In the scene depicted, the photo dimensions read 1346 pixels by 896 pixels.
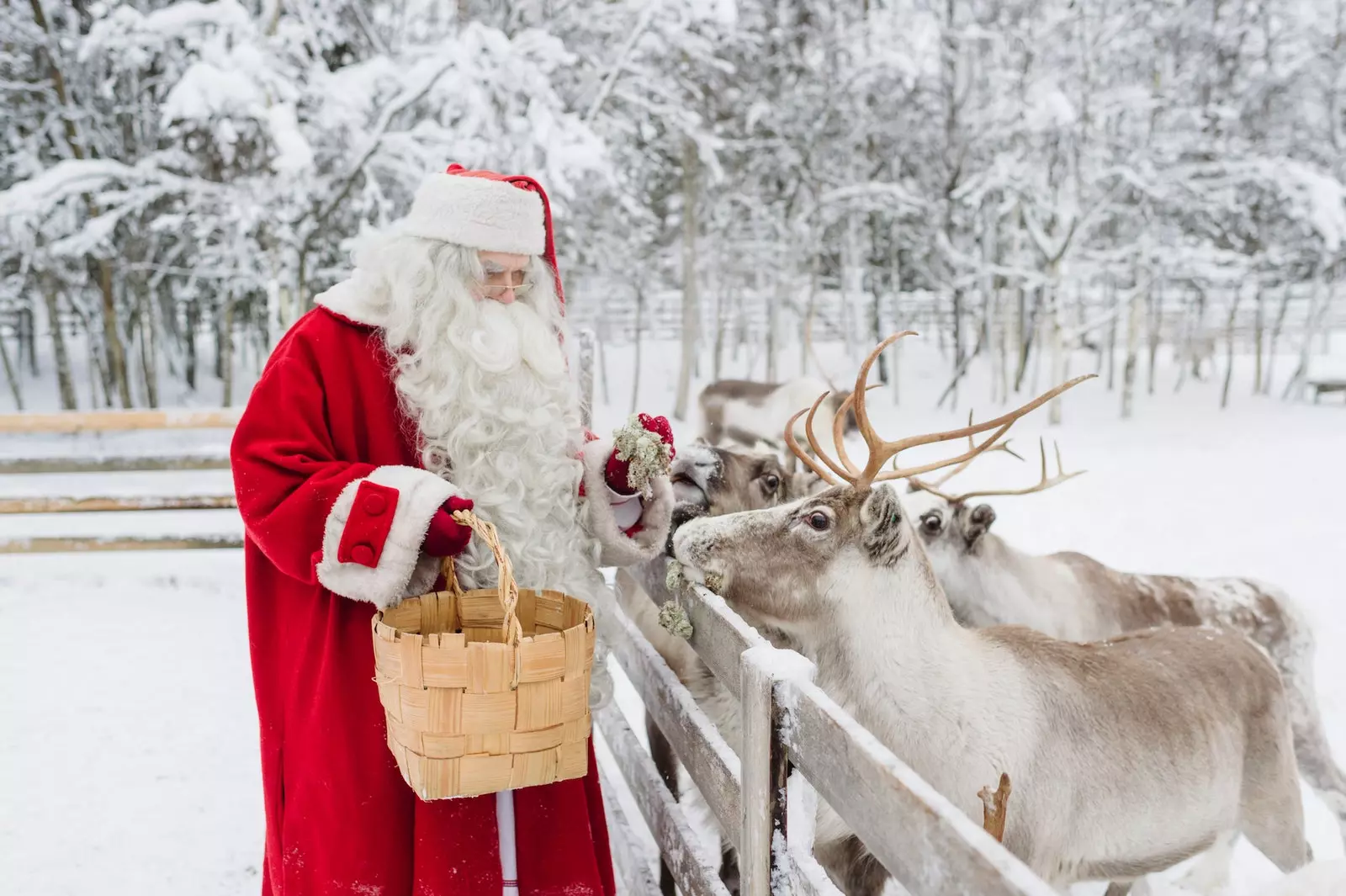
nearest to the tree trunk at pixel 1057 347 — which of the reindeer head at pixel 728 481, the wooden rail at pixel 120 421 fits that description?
the wooden rail at pixel 120 421

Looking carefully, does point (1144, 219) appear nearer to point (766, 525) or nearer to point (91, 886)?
point (766, 525)

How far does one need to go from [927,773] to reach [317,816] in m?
1.39

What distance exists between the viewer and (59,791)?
376cm

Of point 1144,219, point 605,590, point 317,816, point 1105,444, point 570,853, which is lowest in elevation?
point 1105,444

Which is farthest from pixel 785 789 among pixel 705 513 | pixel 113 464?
pixel 113 464

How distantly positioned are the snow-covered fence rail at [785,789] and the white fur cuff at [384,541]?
0.64m

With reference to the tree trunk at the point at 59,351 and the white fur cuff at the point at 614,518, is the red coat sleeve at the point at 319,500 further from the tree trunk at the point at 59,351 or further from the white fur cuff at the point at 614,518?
the tree trunk at the point at 59,351

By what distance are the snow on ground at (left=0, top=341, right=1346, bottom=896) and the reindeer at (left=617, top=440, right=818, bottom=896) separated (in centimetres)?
81

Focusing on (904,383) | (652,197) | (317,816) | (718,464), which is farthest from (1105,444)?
(317,816)

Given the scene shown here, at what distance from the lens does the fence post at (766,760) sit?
156cm

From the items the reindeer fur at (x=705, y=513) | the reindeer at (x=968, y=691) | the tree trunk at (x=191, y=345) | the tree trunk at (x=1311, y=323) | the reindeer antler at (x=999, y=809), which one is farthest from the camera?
the tree trunk at (x=191, y=345)

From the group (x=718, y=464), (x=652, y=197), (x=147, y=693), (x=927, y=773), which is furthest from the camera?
(x=652, y=197)

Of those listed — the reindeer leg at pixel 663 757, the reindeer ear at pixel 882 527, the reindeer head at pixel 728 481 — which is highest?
the reindeer ear at pixel 882 527

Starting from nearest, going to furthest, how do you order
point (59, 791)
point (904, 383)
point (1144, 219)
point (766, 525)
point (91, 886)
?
point (766, 525) → point (91, 886) → point (59, 791) → point (1144, 219) → point (904, 383)
